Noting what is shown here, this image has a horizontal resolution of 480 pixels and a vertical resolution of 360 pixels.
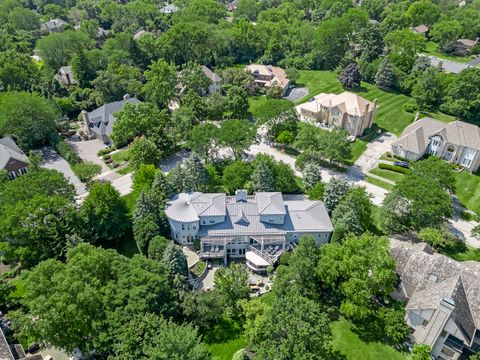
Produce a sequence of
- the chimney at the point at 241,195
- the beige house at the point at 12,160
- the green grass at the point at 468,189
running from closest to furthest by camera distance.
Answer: the chimney at the point at 241,195 < the green grass at the point at 468,189 < the beige house at the point at 12,160

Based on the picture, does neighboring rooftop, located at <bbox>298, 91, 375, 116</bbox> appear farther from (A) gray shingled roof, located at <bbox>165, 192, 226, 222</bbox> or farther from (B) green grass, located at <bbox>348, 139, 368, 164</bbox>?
(A) gray shingled roof, located at <bbox>165, 192, 226, 222</bbox>

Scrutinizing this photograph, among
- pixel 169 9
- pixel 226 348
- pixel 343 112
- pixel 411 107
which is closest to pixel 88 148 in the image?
pixel 226 348

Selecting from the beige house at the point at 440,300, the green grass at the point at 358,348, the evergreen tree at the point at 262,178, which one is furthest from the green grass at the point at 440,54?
the green grass at the point at 358,348

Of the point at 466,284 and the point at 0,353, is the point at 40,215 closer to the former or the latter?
the point at 0,353

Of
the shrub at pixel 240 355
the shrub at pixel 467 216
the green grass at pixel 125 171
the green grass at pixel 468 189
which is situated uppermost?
the shrub at pixel 240 355

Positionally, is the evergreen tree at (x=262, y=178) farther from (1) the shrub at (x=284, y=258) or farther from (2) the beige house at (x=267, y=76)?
(2) the beige house at (x=267, y=76)

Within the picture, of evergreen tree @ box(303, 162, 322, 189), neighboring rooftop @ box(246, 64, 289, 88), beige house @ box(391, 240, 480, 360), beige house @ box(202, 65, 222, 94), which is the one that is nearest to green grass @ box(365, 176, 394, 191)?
evergreen tree @ box(303, 162, 322, 189)
